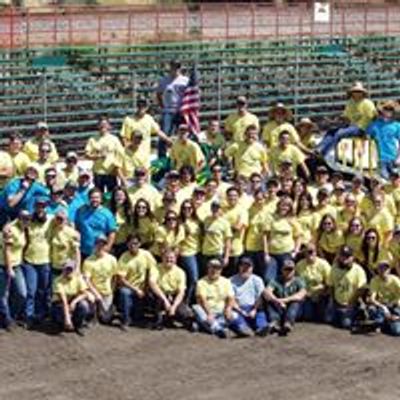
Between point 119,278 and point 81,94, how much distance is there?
1311 centimetres

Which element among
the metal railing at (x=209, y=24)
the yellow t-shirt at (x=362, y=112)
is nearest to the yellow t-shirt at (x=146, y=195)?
the yellow t-shirt at (x=362, y=112)

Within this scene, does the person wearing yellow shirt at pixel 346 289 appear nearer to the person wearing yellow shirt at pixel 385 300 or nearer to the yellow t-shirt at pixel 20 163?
the person wearing yellow shirt at pixel 385 300

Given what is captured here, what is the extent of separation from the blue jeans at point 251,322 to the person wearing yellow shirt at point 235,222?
1.04m

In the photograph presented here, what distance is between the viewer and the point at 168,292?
1619 centimetres

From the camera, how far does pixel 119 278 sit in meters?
16.1

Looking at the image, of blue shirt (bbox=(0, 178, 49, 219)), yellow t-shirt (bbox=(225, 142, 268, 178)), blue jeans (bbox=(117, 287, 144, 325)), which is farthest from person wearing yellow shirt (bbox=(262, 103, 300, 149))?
blue jeans (bbox=(117, 287, 144, 325))

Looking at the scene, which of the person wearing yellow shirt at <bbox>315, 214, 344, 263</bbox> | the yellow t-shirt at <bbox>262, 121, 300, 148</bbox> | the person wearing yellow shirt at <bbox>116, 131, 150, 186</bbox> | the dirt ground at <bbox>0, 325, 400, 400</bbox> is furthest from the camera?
the yellow t-shirt at <bbox>262, 121, 300, 148</bbox>

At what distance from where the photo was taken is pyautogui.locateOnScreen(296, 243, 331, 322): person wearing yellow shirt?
16531 mm

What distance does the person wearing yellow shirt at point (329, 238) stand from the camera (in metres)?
17.1

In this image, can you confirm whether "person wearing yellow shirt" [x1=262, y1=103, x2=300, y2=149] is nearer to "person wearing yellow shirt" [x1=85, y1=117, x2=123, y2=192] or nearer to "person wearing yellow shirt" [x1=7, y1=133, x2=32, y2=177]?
"person wearing yellow shirt" [x1=85, y1=117, x2=123, y2=192]

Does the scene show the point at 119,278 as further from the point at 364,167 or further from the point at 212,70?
the point at 212,70

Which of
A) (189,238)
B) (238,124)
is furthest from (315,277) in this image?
(238,124)

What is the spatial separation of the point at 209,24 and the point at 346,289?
24.4 meters

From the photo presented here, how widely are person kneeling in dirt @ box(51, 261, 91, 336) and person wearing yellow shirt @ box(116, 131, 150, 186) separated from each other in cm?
335
